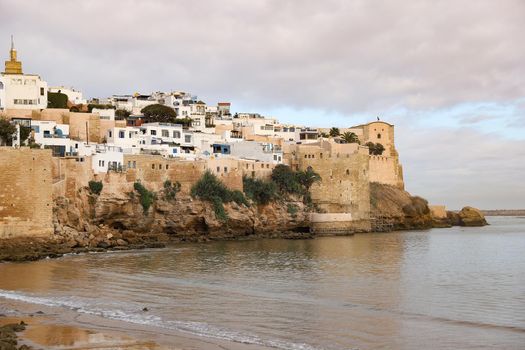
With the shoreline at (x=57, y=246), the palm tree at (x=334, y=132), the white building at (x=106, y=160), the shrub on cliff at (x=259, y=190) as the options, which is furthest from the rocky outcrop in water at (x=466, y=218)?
the white building at (x=106, y=160)

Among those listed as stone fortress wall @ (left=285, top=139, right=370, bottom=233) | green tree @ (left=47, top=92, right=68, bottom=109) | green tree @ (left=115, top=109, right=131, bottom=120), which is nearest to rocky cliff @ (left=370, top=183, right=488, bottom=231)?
stone fortress wall @ (left=285, top=139, right=370, bottom=233)

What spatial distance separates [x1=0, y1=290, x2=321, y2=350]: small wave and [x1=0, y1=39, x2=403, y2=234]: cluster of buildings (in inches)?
841

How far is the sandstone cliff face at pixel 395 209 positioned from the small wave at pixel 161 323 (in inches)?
1667

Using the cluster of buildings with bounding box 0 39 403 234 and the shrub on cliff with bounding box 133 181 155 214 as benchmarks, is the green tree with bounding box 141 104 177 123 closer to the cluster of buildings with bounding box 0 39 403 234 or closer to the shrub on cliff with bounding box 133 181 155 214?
the cluster of buildings with bounding box 0 39 403 234

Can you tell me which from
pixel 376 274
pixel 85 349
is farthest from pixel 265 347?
pixel 376 274

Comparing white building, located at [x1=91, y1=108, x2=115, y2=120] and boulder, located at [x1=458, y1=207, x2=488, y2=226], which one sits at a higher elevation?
white building, located at [x1=91, y1=108, x2=115, y2=120]

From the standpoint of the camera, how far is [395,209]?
6381 centimetres

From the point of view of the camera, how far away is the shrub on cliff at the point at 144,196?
42.6m

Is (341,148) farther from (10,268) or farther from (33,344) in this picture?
(33,344)

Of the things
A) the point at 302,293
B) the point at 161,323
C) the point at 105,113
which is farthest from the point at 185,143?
the point at 161,323

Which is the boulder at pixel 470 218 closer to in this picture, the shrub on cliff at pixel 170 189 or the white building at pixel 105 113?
→ the white building at pixel 105 113

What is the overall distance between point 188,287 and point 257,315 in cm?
578

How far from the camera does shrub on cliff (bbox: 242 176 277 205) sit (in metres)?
50.2

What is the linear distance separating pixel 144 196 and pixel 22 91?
13.7 meters
